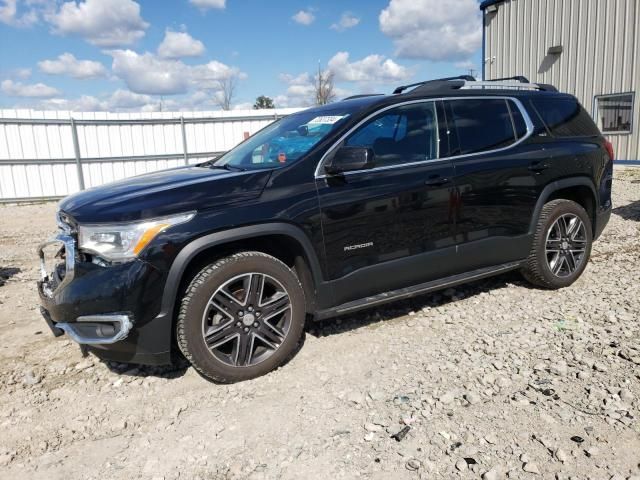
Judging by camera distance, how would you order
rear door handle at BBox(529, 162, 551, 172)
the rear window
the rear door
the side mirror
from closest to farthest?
the side mirror, the rear door, rear door handle at BBox(529, 162, 551, 172), the rear window

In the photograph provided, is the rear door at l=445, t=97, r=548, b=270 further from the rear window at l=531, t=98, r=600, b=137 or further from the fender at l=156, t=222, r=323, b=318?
the fender at l=156, t=222, r=323, b=318

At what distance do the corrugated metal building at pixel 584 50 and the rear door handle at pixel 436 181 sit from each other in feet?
42.9

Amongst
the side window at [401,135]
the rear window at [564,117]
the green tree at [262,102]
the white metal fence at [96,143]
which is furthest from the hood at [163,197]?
the green tree at [262,102]

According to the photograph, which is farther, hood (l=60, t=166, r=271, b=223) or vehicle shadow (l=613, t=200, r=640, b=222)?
vehicle shadow (l=613, t=200, r=640, b=222)

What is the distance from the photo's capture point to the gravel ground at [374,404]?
249 centimetres

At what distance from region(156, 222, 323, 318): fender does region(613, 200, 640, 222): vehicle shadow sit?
656 centimetres

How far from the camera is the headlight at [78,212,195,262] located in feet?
9.48

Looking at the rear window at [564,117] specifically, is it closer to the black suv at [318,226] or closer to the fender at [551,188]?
the black suv at [318,226]

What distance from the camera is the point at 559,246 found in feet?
15.3

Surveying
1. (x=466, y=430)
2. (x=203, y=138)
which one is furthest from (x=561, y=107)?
(x=203, y=138)

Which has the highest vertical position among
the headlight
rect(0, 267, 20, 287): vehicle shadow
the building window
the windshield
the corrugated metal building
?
the corrugated metal building

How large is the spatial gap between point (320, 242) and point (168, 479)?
167 centimetres

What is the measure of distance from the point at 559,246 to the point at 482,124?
1.44m

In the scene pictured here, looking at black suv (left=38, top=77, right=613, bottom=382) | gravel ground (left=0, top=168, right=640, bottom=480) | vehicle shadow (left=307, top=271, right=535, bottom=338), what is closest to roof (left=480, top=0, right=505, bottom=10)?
black suv (left=38, top=77, right=613, bottom=382)
